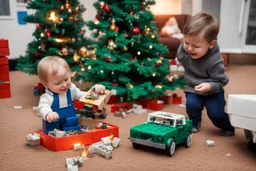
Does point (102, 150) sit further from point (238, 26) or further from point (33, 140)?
point (238, 26)

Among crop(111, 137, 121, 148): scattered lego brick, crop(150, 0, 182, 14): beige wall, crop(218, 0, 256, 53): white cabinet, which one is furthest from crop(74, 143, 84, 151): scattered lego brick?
crop(150, 0, 182, 14): beige wall

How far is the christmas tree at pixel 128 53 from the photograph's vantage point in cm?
224

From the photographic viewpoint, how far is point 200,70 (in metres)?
1.77

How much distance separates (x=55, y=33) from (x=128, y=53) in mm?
775

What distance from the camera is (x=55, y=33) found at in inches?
108

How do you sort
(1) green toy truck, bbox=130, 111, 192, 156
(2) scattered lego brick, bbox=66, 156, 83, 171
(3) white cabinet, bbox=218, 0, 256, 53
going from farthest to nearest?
(3) white cabinet, bbox=218, 0, 256, 53
(1) green toy truck, bbox=130, 111, 192, 156
(2) scattered lego brick, bbox=66, 156, 83, 171

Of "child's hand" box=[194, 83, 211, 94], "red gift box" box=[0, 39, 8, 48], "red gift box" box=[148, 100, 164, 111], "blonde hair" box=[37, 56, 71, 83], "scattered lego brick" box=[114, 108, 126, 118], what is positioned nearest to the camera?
"blonde hair" box=[37, 56, 71, 83]

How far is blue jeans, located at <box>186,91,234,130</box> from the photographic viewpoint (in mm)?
1719

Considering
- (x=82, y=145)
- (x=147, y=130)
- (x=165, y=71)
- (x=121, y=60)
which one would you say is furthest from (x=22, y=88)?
(x=147, y=130)

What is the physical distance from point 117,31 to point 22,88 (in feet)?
3.64

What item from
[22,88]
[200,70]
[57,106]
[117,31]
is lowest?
[22,88]

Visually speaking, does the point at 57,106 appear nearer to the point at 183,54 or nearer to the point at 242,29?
the point at 183,54

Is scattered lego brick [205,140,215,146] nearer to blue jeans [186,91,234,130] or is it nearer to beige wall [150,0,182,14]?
blue jeans [186,91,234,130]

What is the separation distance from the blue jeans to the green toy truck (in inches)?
8.9
